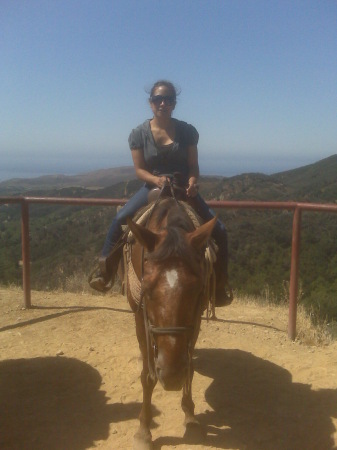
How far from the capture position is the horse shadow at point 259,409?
11.0 ft

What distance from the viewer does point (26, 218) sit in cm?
601

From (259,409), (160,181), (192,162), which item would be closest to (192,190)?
(160,181)

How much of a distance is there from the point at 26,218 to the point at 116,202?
136 centimetres

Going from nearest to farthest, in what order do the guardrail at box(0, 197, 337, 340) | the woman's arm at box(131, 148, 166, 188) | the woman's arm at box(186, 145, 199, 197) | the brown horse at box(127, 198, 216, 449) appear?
the brown horse at box(127, 198, 216, 449), the woman's arm at box(131, 148, 166, 188), the woman's arm at box(186, 145, 199, 197), the guardrail at box(0, 197, 337, 340)

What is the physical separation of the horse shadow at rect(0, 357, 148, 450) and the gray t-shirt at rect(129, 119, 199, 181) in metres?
2.21

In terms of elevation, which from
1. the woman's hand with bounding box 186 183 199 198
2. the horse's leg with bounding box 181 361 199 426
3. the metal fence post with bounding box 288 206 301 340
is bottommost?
the horse's leg with bounding box 181 361 199 426

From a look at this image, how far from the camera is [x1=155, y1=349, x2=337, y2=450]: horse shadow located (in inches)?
132

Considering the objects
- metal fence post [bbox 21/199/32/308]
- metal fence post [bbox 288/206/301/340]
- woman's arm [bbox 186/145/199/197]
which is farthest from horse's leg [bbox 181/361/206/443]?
metal fence post [bbox 21/199/32/308]

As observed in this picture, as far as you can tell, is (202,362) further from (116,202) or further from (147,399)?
(116,202)

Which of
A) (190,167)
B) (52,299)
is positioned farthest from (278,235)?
(190,167)

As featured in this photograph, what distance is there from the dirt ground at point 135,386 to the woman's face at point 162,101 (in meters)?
2.64

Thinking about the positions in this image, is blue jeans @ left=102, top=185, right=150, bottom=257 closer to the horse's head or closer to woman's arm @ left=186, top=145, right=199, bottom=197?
woman's arm @ left=186, top=145, right=199, bottom=197

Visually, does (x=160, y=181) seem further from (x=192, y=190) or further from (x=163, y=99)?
(x=163, y=99)

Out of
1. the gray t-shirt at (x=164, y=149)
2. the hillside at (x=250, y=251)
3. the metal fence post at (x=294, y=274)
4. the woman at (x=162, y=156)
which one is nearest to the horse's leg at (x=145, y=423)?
the woman at (x=162, y=156)
